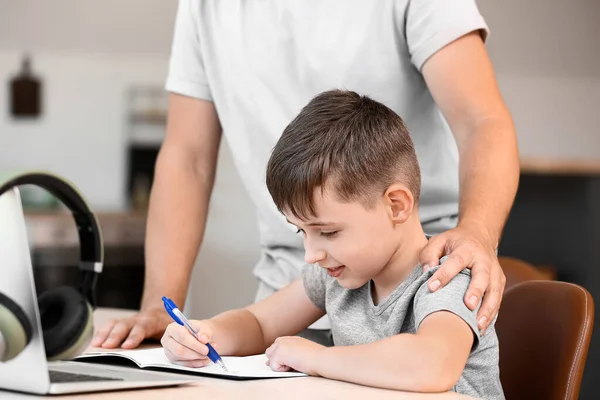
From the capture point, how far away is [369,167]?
3.44 feet

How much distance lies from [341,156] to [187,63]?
0.67 metres

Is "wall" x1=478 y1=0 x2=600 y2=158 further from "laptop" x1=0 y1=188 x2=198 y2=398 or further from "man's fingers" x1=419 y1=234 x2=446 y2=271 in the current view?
"laptop" x1=0 y1=188 x2=198 y2=398

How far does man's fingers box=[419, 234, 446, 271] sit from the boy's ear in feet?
0.17

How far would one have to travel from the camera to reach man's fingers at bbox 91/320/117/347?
1.19 m

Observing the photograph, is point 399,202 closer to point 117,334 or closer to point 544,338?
point 544,338

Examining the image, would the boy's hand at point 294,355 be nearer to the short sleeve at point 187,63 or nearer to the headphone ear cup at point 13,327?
the headphone ear cup at point 13,327

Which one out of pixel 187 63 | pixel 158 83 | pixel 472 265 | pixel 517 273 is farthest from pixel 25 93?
pixel 472 265

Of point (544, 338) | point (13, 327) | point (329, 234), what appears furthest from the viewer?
point (544, 338)

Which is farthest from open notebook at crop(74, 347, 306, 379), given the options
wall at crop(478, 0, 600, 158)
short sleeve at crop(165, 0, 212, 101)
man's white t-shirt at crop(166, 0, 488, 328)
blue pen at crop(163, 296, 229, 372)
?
wall at crop(478, 0, 600, 158)

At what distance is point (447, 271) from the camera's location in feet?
3.25

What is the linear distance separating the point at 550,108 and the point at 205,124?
4.27m

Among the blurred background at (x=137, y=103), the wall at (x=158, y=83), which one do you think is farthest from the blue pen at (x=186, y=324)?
the wall at (x=158, y=83)

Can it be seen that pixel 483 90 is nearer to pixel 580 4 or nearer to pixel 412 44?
pixel 412 44

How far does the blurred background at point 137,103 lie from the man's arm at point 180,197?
11.8ft
